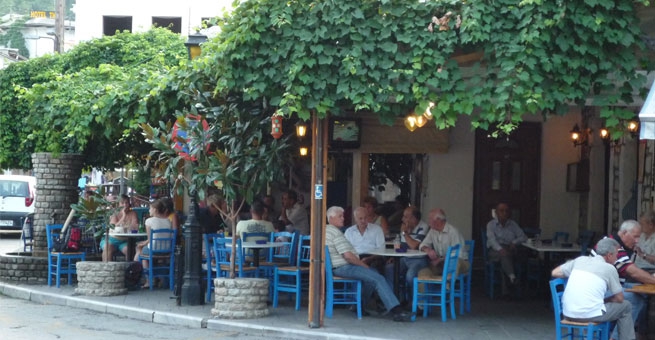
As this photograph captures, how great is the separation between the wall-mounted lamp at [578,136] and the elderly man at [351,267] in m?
6.29

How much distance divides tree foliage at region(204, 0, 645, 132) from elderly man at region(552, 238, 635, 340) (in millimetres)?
1811

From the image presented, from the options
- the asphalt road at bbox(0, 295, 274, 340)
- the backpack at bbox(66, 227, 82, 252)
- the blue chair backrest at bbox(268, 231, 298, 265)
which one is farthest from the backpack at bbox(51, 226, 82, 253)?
the blue chair backrest at bbox(268, 231, 298, 265)

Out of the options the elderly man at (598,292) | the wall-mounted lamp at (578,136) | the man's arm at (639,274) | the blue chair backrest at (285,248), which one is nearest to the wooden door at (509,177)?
the wall-mounted lamp at (578,136)

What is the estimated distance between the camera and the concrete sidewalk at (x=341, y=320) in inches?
458

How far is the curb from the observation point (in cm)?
1159

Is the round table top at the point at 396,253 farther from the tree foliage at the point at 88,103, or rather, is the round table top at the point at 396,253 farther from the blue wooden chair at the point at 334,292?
the tree foliage at the point at 88,103

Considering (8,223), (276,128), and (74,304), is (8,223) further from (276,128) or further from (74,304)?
(276,128)

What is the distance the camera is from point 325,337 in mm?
11359

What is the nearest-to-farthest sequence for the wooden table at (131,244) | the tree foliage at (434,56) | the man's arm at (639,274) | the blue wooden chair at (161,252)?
1. the man's arm at (639,274)
2. the tree foliage at (434,56)
3. the blue wooden chair at (161,252)
4. the wooden table at (131,244)

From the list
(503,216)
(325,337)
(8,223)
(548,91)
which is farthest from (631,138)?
(8,223)

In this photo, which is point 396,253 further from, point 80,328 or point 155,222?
point 155,222

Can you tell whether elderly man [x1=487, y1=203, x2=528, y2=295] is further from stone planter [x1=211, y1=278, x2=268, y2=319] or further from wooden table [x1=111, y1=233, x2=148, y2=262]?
wooden table [x1=111, y1=233, x2=148, y2=262]

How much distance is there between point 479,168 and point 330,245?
6317 millimetres

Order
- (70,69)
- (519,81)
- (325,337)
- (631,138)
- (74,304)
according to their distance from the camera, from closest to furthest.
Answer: (519,81) → (325,337) → (74,304) → (631,138) → (70,69)
